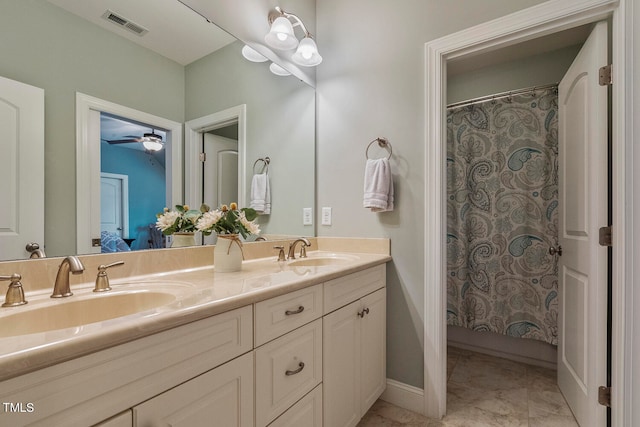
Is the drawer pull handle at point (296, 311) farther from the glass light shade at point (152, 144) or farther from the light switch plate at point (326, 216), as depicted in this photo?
the light switch plate at point (326, 216)

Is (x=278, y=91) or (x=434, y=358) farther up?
(x=278, y=91)

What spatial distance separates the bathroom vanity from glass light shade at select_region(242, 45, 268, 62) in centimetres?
109

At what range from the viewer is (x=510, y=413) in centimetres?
169

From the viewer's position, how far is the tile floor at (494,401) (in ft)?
5.29

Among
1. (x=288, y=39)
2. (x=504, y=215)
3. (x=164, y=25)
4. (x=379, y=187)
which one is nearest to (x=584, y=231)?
(x=504, y=215)

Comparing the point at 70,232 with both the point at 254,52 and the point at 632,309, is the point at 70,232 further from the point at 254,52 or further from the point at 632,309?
the point at 632,309

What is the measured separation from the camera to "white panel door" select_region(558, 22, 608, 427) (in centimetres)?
136

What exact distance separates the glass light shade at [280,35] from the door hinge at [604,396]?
90.6 inches

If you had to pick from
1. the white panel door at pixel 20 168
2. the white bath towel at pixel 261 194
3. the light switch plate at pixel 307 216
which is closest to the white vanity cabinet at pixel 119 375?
the white panel door at pixel 20 168

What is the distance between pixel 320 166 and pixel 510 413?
5.93 ft

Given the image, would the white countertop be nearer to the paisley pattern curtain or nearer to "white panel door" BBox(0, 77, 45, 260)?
"white panel door" BBox(0, 77, 45, 260)

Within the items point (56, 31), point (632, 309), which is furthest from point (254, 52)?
point (632, 309)

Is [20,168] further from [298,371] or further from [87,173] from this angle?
[298,371]

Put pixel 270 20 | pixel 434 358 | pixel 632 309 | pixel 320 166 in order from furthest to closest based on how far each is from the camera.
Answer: pixel 320 166, pixel 270 20, pixel 434 358, pixel 632 309
